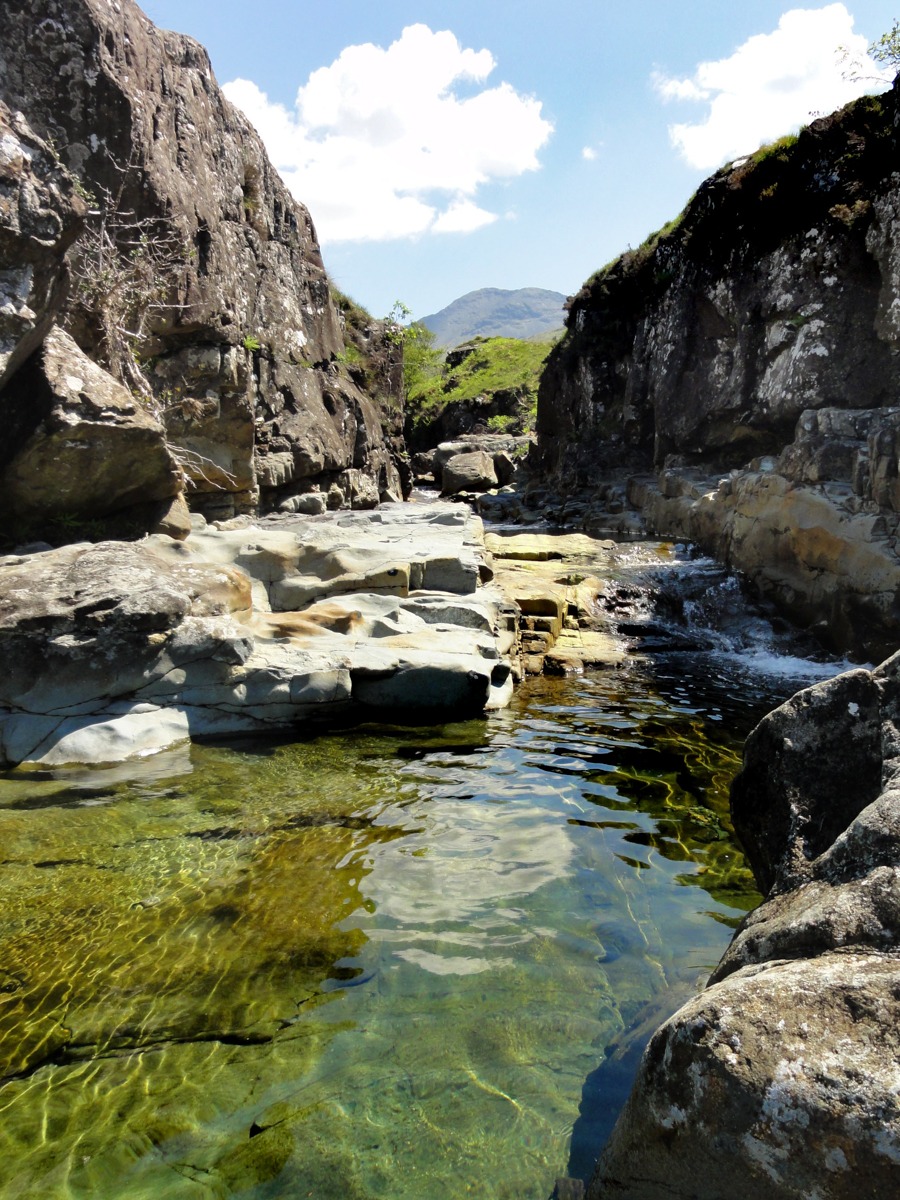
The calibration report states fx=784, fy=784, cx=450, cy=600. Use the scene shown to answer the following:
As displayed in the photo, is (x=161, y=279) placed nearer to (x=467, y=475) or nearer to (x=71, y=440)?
(x=71, y=440)

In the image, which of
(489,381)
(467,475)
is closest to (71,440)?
(467,475)

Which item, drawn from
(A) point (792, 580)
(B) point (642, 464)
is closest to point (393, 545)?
(A) point (792, 580)

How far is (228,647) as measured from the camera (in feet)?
20.6

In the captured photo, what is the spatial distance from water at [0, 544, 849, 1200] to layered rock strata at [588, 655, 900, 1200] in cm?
60

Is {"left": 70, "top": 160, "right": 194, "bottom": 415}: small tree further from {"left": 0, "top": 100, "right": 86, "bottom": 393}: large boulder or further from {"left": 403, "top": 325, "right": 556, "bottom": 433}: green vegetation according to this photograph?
{"left": 403, "top": 325, "right": 556, "bottom": 433}: green vegetation

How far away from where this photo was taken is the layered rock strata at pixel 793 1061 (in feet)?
4.95

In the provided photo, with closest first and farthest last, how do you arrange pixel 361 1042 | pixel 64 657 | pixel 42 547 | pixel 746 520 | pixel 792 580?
pixel 361 1042, pixel 64 657, pixel 42 547, pixel 792 580, pixel 746 520

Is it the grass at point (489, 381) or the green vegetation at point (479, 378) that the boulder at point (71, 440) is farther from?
the grass at point (489, 381)

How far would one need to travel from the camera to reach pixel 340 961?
10.6 feet

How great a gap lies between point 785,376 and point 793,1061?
16.9 metres

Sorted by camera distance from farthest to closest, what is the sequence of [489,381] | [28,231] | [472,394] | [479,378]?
[479,378] < [489,381] < [472,394] < [28,231]

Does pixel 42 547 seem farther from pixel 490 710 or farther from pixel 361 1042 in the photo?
pixel 361 1042

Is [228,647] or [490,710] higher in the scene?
[228,647]

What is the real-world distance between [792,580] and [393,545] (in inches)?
233
